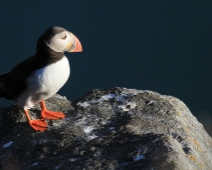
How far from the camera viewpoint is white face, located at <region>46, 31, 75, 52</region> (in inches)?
147

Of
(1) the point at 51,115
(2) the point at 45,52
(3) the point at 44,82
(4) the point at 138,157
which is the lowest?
(4) the point at 138,157

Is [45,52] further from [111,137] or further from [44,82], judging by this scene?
[111,137]

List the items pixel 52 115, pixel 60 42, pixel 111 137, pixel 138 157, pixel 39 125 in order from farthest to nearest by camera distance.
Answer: pixel 60 42 < pixel 52 115 < pixel 39 125 < pixel 111 137 < pixel 138 157

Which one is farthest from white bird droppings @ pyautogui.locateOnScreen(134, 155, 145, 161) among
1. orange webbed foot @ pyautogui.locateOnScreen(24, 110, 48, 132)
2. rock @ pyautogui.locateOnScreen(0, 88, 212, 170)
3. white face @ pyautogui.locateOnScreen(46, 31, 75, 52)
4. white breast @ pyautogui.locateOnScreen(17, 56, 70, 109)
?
white face @ pyautogui.locateOnScreen(46, 31, 75, 52)

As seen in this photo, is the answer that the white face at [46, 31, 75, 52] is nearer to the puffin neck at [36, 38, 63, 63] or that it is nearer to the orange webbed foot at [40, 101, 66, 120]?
the puffin neck at [36, 38, 63, 63]

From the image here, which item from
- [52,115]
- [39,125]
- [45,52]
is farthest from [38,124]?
[45,52]

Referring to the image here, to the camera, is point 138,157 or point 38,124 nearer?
point 138,157

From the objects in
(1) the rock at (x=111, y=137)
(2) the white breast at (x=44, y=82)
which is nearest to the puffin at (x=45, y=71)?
(2) the white breast at (x=44, y=82)

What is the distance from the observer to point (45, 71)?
3.73 metres

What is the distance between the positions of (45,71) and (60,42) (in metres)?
0.25

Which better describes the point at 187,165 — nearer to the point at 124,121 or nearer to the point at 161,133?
the point at 161,133

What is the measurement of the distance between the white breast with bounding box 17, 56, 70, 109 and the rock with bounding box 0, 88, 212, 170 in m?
0.16

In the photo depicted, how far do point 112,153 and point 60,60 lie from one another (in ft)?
3.64

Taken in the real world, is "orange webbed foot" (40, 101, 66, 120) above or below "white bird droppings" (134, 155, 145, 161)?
above
